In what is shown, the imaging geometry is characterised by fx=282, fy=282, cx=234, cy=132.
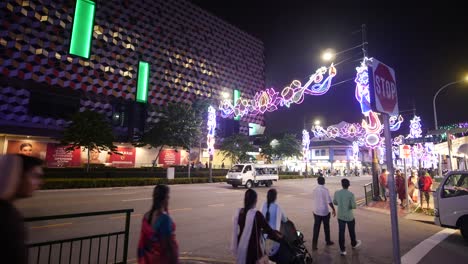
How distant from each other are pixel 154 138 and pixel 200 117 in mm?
6302

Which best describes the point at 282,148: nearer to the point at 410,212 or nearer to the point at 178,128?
the point at 178,128

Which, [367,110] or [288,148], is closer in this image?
[367,110]

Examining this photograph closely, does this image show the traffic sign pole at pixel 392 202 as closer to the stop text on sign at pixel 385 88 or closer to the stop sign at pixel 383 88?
the stop sign at pixel 383 88

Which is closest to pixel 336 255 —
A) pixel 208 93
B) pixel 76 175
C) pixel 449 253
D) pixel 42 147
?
pixel 449 253

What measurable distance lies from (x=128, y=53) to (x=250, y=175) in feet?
96.2

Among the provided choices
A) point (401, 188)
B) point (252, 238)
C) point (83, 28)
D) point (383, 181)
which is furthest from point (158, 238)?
point (83, 28)

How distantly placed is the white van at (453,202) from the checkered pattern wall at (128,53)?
36.8 m

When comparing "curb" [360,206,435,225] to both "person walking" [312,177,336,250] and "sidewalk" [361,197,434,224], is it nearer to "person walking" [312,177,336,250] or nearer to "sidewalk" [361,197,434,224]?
"sidewalk" [361,197,434,224]

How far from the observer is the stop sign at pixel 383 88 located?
3447 mm

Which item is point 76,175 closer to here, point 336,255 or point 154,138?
point 154,138

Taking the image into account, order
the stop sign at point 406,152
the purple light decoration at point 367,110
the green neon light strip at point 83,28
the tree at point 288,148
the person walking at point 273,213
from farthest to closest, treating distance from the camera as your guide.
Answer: the tree at point 288,148
the green neon light strip at point 83,28
the stop sign at point 406,152
the purple light decoration at point 367,110
the person walking at point 273,213

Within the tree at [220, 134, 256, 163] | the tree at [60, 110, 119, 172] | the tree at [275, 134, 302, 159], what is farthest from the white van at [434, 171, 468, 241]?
the tree at [275, 134, 302, 159]

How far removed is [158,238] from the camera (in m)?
3.05

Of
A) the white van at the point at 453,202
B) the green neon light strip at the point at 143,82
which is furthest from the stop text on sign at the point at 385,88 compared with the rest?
the green neon light strip at the point at 143,82
